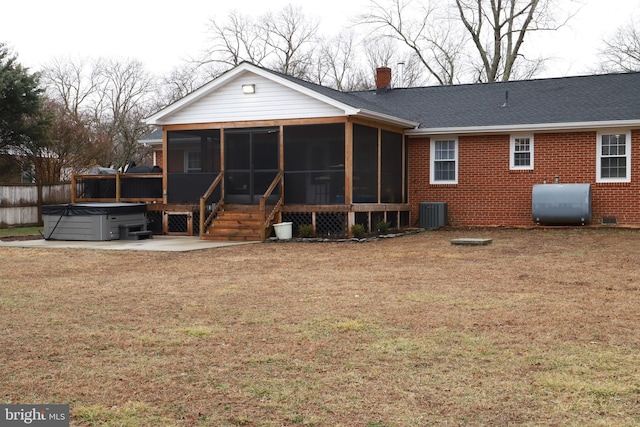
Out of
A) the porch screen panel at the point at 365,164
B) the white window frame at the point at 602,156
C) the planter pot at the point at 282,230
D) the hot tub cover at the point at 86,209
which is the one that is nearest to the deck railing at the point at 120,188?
the hot tub cover at the point at 86,209

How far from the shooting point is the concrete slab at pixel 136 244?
14.1 metres

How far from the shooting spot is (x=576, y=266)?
1023 cm

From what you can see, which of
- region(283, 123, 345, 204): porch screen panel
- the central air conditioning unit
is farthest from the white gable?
the central air conditioning unit

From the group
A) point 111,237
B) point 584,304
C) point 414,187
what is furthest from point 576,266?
point 111,237

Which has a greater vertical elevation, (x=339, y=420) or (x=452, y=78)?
(x=452, y=78)

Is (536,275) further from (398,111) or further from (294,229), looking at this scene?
(398,111)

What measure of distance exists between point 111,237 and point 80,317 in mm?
10012

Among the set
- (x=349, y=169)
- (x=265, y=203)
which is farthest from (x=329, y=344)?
(x=265, y=203)

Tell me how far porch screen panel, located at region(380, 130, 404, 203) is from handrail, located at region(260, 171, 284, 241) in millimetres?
2696

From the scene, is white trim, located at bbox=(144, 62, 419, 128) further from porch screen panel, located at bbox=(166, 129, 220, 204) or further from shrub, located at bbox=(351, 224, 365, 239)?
shrub, located at bbox=(351, 224, 365, 239)

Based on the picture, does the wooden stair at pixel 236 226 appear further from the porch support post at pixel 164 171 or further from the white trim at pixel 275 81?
the white trim at pixel 275 81

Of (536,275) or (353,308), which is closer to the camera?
(353,308)

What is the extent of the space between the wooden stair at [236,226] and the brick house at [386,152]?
0.73ft

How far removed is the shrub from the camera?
15867 millimetres
